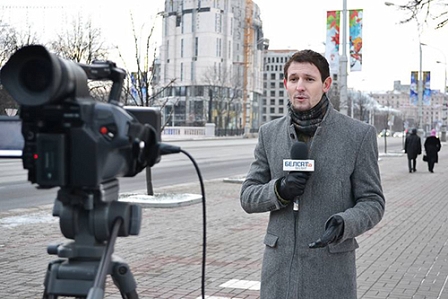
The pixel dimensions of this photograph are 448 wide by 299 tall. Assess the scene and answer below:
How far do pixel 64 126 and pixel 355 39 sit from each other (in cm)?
2123

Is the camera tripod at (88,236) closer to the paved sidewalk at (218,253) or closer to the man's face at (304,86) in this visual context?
the man's face at (304,86)

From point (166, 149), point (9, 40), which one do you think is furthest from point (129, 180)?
point (9, 40)

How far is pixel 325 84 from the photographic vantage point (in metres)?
3.37

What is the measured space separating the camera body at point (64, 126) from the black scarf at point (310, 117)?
1.17 meters

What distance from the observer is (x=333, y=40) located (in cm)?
2094

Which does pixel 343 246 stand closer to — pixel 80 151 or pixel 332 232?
pixel 332 232

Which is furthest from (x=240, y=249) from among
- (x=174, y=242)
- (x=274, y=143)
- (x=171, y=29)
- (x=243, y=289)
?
(x=171, y=29)

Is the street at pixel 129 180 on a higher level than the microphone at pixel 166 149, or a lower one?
lower

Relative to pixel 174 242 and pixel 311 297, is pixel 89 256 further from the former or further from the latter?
pixel 174 242

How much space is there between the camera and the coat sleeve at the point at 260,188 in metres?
3.24

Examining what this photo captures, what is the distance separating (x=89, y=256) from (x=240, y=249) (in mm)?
6836

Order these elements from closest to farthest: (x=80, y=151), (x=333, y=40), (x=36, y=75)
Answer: (x=80, y=151), (x=36, y=75), (x=333, y=40)

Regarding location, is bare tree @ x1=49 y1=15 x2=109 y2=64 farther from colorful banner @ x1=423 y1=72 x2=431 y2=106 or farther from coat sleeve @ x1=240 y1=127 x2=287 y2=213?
coat sleeve @ x1=240 y1=127 x2=287 y2=213

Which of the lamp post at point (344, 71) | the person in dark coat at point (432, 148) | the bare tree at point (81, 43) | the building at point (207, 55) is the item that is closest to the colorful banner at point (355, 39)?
the lamp post at point (344, 71)
